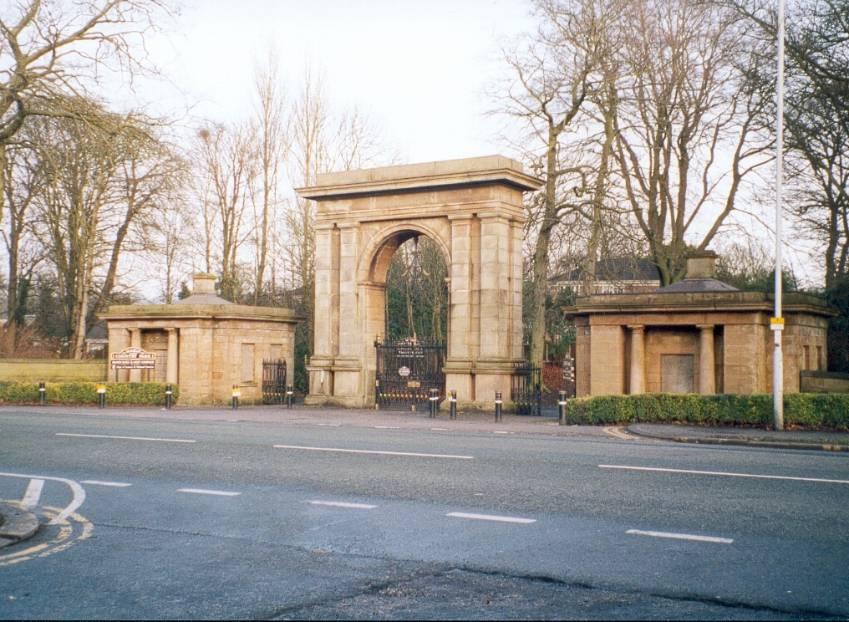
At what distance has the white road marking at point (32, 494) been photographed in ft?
34.9

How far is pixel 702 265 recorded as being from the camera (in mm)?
27297

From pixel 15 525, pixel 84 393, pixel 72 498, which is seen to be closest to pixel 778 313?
pixel 72 498

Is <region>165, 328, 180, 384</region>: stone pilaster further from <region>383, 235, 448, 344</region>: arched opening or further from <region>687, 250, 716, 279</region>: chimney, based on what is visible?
<region>687, 250, 716, 279</region>: chimney

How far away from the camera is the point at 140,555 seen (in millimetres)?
7910

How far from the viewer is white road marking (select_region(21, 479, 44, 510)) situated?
1063 centimetres

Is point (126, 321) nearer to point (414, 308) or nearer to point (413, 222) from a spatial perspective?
point (413, 222)

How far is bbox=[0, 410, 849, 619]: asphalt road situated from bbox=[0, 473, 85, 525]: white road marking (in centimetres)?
4

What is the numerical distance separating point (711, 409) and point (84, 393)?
22.5m

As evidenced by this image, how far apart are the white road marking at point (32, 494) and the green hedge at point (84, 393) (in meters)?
20.3

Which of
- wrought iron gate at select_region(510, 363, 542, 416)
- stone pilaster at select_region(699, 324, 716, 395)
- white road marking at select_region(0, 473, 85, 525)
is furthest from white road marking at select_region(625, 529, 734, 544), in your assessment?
wrought iron gate at select_region(510, 363, 542, 416)

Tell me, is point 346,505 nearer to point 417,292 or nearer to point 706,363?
point 706,363

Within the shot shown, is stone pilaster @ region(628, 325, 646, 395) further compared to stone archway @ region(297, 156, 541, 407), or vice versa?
stone archway @ region(297, 156, 541, 407)

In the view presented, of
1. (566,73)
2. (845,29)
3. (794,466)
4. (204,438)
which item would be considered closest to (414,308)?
(566,73)

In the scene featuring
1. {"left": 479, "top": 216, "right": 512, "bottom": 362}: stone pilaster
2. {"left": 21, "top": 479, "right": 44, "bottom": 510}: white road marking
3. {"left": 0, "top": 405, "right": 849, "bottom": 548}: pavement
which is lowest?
{"left": 21, "top": 479, "right": 44, "bottom": 510}: white road marking
